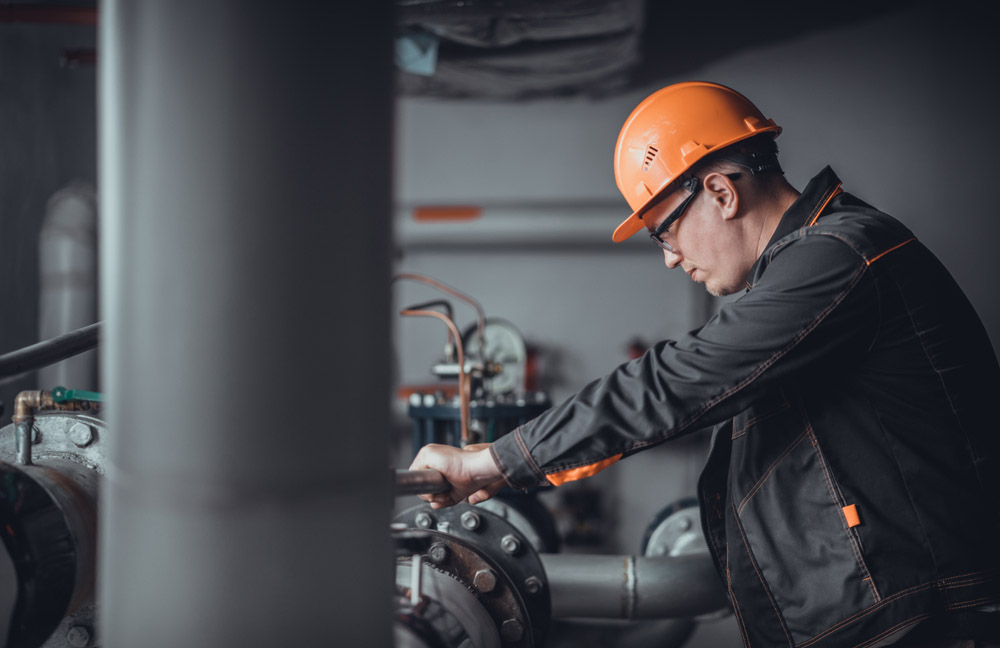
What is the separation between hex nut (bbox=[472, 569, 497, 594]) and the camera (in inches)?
38.4

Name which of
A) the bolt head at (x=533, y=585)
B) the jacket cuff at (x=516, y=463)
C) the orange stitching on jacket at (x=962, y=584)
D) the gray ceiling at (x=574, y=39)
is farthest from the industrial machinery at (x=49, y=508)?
the gray ceiling at (x=574, y=39)

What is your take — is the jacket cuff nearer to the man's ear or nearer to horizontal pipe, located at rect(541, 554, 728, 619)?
the man's ear

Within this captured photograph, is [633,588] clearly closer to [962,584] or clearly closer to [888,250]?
[962,584]

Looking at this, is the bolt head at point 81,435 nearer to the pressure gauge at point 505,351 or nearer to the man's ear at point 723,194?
the man's ear at point 723,194

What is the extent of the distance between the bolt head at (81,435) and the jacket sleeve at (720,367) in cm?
57

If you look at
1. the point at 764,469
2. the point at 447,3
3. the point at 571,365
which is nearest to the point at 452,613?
the point at 764,469

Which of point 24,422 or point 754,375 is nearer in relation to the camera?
point 754,375

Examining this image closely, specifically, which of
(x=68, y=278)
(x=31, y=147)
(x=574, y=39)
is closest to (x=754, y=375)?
(x=574, y=39)

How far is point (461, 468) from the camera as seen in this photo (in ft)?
2.95

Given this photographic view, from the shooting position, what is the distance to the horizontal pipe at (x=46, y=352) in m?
0.80

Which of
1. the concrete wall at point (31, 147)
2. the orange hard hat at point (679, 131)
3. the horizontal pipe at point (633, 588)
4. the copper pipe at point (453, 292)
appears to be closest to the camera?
the orange hard hat at point (679, 131)

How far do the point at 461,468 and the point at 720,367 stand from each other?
0.31 metres

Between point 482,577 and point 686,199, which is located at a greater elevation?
point 686,199

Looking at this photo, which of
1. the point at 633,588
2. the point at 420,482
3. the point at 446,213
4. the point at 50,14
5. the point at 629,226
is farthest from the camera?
the point at 446,213
